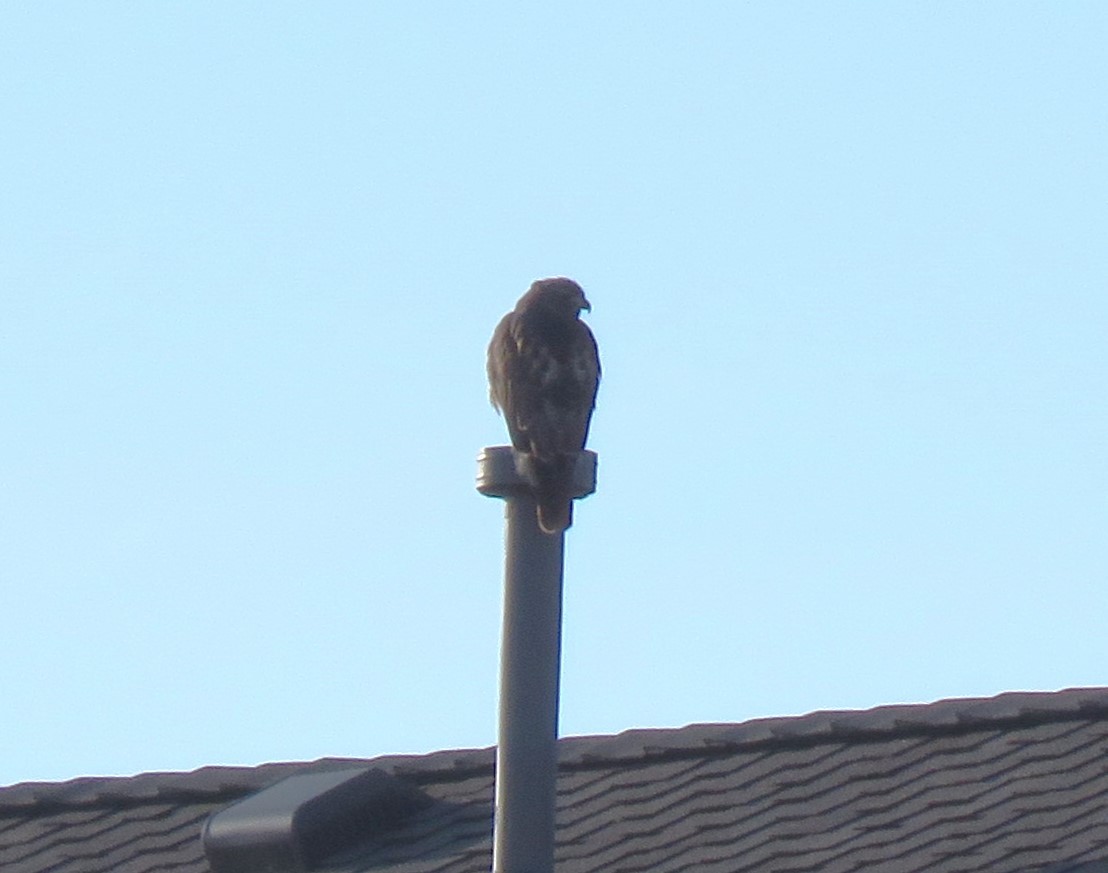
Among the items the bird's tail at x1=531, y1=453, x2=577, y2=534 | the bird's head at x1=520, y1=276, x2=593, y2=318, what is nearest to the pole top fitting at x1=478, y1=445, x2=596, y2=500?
the bird's tail at x1=531, y1=453, x2=577, y2=534

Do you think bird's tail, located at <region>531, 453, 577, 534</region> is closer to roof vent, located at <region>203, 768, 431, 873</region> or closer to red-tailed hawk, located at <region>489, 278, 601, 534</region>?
red-tailed hawk, located at <region>489, 278, 601, 534</region>

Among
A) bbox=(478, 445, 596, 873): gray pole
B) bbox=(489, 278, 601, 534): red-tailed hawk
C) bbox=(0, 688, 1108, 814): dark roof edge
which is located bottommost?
bbox=(478, 445, 596, 873): gray pole

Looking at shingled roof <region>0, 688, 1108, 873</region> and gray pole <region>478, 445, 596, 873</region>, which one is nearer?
gray pole <region>478, 445, 596, 873</region>

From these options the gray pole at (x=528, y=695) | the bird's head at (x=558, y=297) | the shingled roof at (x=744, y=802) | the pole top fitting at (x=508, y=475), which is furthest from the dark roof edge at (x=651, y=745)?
the gray pole at (x=528, y=695)

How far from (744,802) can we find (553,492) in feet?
11.4

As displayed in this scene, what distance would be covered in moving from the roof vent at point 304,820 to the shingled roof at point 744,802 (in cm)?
7

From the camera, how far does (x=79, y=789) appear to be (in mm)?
13727

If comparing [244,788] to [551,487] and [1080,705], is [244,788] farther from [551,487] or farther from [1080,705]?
[551,487]

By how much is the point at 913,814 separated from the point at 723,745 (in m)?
1.35

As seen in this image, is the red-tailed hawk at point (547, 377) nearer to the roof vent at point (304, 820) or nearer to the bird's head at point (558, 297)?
the bird's head at point (558, 297)

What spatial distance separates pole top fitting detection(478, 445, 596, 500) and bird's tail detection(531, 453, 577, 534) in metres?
0.03

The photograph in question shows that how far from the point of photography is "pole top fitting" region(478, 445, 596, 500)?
29.7 ft

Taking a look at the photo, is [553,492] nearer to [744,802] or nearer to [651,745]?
[744,802]

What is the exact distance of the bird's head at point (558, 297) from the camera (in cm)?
1117
